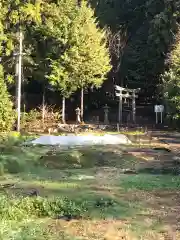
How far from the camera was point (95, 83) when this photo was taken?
2888cm

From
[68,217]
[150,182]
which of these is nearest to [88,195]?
[68,217]

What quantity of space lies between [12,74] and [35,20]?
3.99 metres

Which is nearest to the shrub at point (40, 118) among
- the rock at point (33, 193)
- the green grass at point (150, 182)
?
the green grass at point (150, 182)

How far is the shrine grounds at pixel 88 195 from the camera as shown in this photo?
20.1 ft

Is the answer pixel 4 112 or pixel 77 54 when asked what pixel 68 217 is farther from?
pixel 77 54

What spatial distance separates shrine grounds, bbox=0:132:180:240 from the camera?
6.13 m

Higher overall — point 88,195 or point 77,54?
Answer: point 77,54

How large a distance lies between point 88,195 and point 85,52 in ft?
66.6

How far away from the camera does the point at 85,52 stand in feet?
90.8

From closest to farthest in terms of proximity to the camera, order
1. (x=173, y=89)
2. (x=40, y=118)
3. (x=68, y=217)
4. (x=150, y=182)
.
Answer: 1. (x=68, y=217)
2. (x=150, y=182)
3. (x=173, y=89)
4. (x=40, y=118)

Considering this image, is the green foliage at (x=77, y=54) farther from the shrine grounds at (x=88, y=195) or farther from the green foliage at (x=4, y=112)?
the shrine grounds at (x=88, y=195)

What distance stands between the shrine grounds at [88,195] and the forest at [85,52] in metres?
9.70

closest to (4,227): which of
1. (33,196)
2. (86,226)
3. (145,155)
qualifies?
(86,226)

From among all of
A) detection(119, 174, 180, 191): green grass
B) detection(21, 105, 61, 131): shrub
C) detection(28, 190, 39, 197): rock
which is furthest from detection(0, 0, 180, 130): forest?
detection(28, 190, 39, 197): rock
